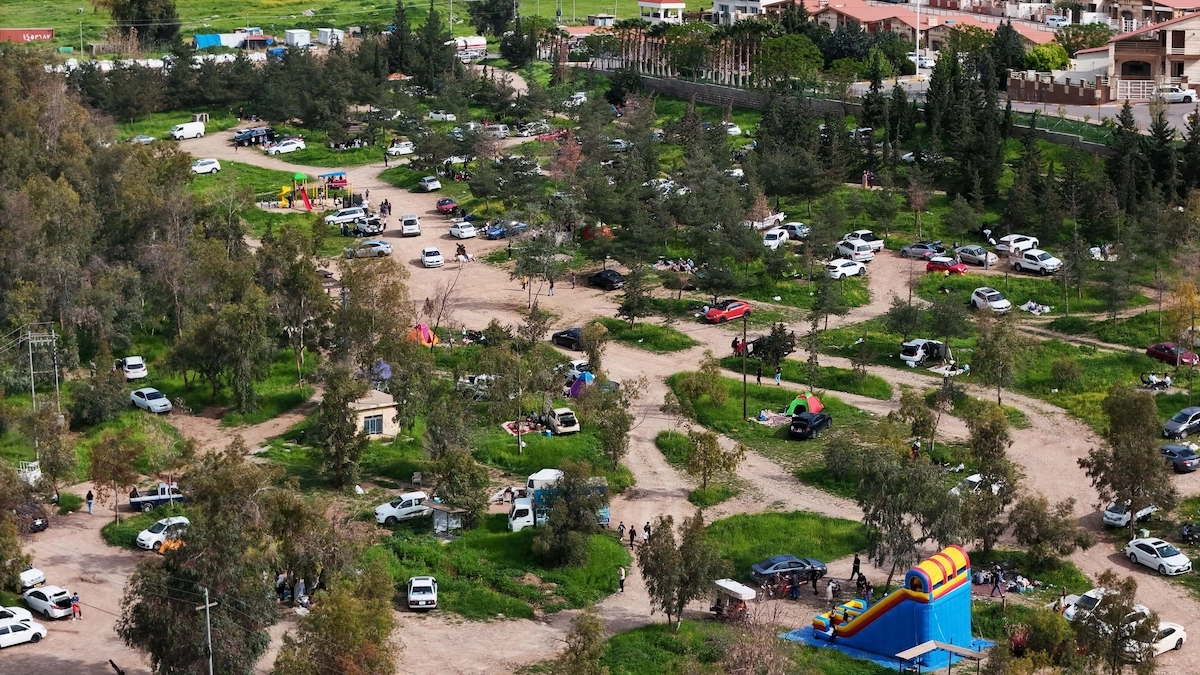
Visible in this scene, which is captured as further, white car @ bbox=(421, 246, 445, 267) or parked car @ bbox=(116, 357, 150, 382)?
white car @ bbox=(421, 246, 445, 267)

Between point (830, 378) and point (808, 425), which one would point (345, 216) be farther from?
point (808, 425)

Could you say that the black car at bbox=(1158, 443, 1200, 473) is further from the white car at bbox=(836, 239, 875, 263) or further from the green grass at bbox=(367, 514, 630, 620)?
the white car at bbox=(836, 239, 875, 263)

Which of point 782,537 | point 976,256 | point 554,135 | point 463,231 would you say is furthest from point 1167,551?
point 554,135

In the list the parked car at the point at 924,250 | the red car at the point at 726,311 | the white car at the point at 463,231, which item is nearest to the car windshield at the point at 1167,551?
the red car at the point at 726,311

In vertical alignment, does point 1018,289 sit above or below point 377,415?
above

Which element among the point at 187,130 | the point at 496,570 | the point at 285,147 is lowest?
the point at 496,570

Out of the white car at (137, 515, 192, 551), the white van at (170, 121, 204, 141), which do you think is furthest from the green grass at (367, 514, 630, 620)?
the white van at (170, 121, 204, 141)

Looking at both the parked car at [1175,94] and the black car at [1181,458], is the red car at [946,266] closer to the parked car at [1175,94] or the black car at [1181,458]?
the black car at [1181,458]
